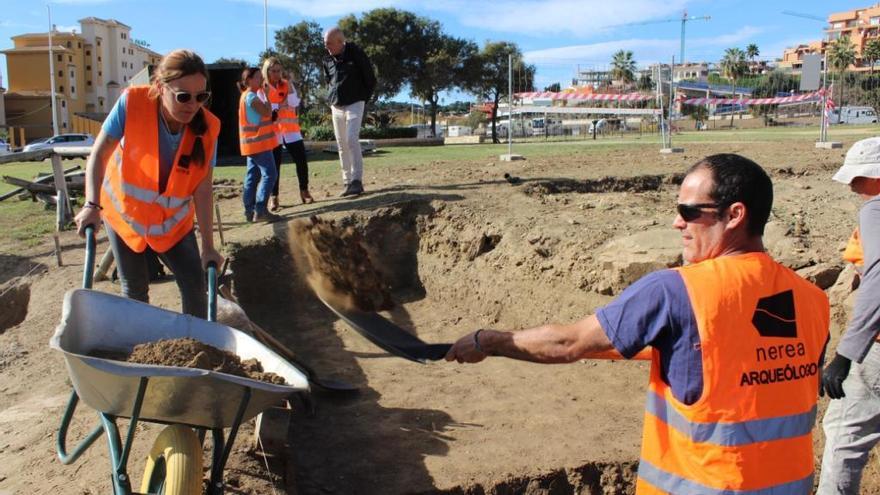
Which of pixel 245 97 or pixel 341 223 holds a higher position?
pixel 245 97

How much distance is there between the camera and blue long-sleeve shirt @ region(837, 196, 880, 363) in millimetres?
3238

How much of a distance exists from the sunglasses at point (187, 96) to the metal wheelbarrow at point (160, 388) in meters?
0.83

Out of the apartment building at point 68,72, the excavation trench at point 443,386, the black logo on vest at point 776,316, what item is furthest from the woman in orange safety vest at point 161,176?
the apartment building at point 68,72

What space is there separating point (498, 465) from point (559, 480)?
38cm

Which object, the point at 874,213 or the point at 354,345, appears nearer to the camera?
the point at 874,213

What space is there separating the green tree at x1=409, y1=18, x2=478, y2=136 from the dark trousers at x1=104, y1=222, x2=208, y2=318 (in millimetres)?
36479

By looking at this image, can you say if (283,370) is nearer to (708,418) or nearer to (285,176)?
(708,418)

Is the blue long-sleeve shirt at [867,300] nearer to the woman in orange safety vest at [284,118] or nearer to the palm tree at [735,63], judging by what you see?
the woman in orange safety vest at [284,118]

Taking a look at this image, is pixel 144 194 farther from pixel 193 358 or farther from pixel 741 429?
pixel 741 429

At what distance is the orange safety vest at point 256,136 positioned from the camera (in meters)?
7.92

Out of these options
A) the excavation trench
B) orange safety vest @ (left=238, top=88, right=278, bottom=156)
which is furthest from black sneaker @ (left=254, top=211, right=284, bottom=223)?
orange safety vest @ (left=238, top=88, right=278, bottom=156)

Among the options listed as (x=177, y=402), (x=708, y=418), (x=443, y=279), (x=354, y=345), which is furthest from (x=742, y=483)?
(x=443, y=279)

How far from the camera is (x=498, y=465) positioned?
455 cm

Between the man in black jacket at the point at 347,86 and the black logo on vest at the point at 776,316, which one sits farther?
the man in black jacket at the point at 347,86
